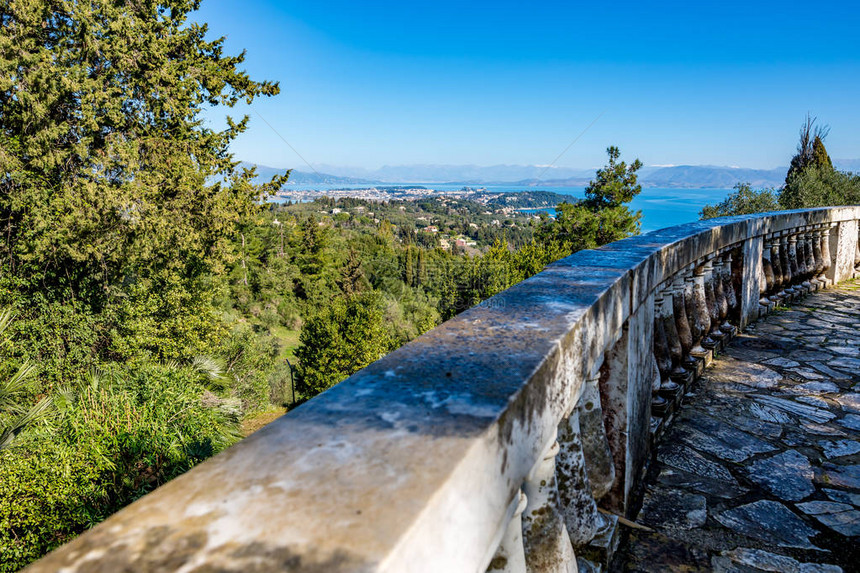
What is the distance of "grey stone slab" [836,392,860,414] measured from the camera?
2.99 meters

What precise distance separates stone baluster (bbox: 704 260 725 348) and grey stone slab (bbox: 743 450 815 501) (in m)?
1.20

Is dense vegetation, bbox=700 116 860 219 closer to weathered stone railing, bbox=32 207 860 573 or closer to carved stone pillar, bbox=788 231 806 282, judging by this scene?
carved stone pillar, bbox=788 231 806 282

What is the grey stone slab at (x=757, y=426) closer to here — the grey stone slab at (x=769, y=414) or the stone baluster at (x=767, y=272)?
the grey stone slab at (x=769, y=414)

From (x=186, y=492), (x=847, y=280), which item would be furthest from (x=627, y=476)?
(x=847, y=280)

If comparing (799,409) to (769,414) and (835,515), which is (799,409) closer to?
(769,414)

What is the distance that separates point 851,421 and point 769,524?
1.36m

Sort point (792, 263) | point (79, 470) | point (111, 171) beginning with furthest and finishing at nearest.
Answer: point (111, 171)
point (79, 470)
point (792, 263)

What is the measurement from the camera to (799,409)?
9.85ft

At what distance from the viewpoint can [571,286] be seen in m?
1.78

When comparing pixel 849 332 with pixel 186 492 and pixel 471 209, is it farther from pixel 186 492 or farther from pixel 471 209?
pixel 471 209

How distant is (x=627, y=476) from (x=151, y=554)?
5.76ft

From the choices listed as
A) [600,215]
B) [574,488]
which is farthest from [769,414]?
[600,215]

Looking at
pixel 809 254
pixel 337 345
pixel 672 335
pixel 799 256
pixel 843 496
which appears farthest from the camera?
pixel 337 345

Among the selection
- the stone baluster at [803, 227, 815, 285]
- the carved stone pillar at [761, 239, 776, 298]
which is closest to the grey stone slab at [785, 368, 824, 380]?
the carved stone pillar at [761, 239, 776, 298]
